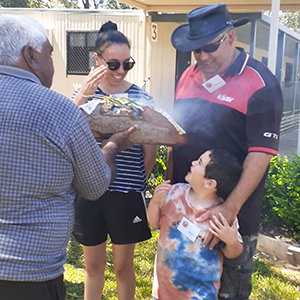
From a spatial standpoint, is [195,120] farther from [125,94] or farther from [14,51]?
[14,51]

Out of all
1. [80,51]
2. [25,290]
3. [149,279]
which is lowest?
[149,279]

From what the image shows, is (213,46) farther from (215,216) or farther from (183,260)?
(183,260)

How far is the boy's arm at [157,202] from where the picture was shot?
2021 mm

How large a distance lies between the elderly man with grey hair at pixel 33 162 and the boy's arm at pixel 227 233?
2.19ft

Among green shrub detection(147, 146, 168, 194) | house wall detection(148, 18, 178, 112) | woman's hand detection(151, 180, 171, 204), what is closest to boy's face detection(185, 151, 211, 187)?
woman's hand detection(151, 180, 171, 204)

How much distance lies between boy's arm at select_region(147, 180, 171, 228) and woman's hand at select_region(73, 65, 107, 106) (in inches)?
29.4

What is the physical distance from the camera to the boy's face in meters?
1.91

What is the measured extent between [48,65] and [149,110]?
24.9 inches

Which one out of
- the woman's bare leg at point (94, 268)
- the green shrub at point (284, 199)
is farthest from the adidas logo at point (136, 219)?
the green shrub at point (284, 199)

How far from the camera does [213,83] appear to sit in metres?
1.90

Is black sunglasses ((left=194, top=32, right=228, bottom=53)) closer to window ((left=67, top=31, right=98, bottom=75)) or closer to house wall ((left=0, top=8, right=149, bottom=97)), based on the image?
house wall ((left=0, top=8, right=149, bottom=97))

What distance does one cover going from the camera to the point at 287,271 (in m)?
3.60

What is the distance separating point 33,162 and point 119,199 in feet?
3.61

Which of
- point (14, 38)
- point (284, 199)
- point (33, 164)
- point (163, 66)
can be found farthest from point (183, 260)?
point (163, 66)
